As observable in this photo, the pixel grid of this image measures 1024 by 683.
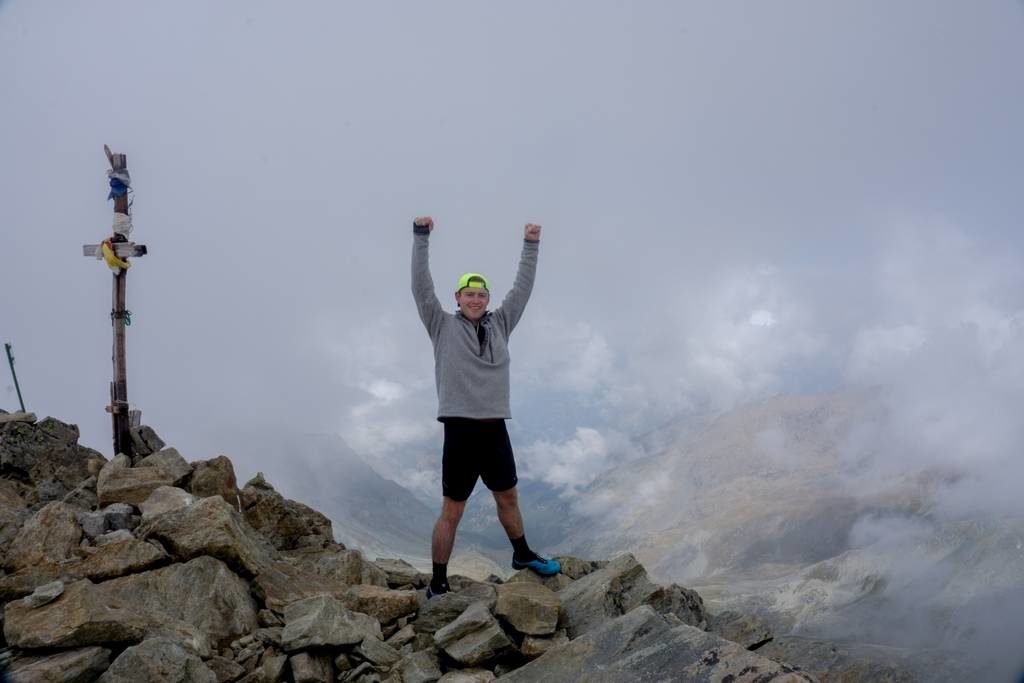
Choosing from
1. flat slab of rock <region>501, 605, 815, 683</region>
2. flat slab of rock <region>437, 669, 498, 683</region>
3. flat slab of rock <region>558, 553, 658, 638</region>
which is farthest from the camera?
flat slab of rock <region>558, 553, 658, 638</region>

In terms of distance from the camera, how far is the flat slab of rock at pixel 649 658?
5930 mm

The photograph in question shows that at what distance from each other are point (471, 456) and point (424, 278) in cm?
280

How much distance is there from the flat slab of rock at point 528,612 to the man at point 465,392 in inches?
56.3

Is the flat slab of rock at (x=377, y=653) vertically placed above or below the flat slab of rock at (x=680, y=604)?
below

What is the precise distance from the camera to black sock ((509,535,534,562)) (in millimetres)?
11203

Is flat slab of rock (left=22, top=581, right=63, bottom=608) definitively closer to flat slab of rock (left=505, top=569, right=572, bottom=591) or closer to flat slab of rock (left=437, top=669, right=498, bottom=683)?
flat slab of rock (left=437, top=669, right=498, bottom=683)

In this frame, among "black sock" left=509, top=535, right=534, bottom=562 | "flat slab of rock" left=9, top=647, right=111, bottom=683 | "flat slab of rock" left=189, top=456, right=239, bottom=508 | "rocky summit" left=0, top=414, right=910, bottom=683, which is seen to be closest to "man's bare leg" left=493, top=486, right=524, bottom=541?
"black sock" left=509, top=535, right=534, bottom=562

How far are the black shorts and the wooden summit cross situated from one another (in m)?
10.1

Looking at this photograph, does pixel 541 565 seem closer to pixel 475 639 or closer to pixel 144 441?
pixel 475 639

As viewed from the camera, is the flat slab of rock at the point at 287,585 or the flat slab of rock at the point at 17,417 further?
the flat slab of rock at the point at 17,417

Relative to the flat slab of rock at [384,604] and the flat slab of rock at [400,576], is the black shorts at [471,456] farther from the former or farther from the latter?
the flat slab of rock at [400,576]

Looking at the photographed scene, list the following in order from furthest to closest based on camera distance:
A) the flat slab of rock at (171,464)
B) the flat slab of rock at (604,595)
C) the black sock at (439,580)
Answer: the flat slab of rock at (171,464), the black sock at (439,580), the flat slab of rock at (604,595)

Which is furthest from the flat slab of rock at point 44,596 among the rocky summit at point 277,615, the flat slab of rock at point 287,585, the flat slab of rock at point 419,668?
the flat slab of rock at point 419,668

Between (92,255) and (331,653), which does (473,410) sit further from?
(92,255)
